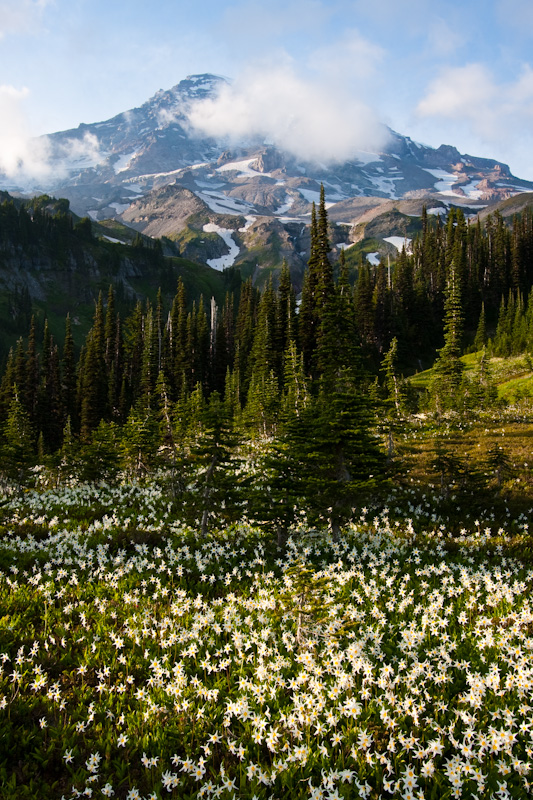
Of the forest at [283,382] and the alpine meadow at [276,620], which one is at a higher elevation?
the forest at [283,382]

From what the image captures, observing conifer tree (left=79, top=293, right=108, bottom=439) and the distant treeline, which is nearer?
the distant treeline

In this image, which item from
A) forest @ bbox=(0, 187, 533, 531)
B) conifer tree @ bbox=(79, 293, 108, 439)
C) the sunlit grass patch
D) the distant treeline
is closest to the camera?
the sunlit grass patch

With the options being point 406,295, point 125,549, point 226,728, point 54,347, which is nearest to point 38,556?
point 125,549

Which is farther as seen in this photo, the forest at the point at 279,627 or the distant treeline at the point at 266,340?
the distant treeline at the point at 266,340

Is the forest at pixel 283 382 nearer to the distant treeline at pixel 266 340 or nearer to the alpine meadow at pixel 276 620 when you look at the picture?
the alpine meadow at pixel 276 620

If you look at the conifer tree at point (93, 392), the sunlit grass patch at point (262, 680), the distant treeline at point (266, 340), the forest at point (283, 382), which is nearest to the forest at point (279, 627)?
the sunlit grass patch at point (262, 680)

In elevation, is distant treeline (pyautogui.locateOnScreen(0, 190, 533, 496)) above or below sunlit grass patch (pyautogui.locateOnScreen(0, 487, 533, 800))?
above

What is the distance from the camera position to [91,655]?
6539 millimetres

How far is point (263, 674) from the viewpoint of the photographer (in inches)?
229

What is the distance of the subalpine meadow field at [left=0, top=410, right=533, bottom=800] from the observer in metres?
4.62

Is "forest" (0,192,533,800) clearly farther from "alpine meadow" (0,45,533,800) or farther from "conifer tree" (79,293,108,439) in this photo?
"conifer tree" (79,293,108,439)

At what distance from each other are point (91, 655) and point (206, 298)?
649 feet

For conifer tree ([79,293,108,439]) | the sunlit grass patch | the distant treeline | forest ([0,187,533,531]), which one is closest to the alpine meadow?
the sunlit grass patch

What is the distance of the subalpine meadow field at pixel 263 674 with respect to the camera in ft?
15.2
